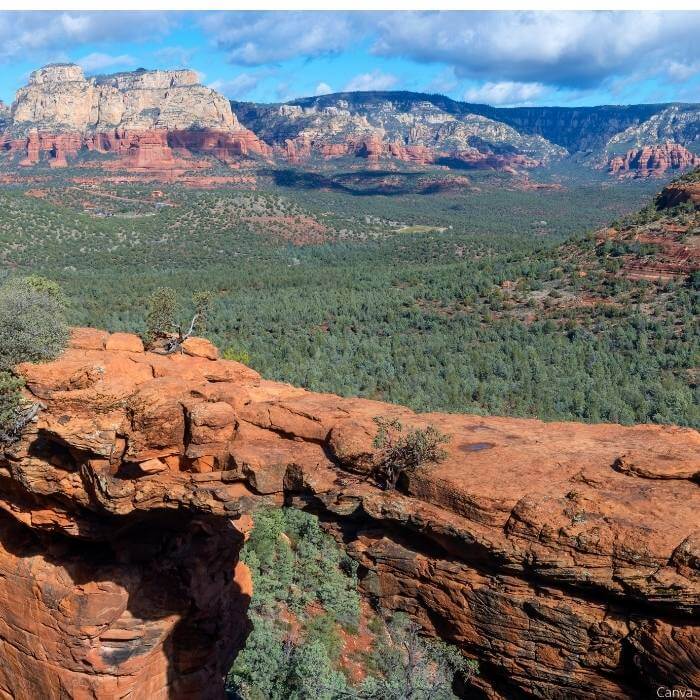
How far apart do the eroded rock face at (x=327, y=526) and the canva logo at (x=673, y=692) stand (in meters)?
0.12

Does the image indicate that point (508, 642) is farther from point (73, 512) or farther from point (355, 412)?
point (73, 512)

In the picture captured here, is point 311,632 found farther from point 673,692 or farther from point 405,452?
point 673,692

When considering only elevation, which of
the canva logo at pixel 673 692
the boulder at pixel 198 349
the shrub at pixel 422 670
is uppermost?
the boulder at pixel 198 349

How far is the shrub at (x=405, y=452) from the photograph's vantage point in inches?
409

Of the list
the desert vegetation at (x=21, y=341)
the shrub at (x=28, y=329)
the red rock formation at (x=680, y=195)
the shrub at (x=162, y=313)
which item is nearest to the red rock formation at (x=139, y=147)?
the red rock formation at (x=680, y=195)

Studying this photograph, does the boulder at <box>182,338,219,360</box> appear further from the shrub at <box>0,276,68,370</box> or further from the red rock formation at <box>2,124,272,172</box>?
the red rock formation at <box>2,124,272,172</box>

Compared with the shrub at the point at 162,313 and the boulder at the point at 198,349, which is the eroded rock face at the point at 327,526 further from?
the shrub at the point at 162,313

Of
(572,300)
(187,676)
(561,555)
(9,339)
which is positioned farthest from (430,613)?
(572,300)

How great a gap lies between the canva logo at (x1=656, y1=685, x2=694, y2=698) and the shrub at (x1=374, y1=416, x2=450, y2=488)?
14.7 ft

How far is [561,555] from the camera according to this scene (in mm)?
8578

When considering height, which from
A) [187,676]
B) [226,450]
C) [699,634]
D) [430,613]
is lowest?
[187,676]

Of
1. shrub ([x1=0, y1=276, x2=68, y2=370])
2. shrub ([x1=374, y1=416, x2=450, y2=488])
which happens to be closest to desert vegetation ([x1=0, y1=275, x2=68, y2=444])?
shrub ([x1=0, y1=276, x2=68, y2=370])

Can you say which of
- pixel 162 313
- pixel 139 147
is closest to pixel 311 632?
pixel 162 313

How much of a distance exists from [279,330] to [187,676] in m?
39.6
